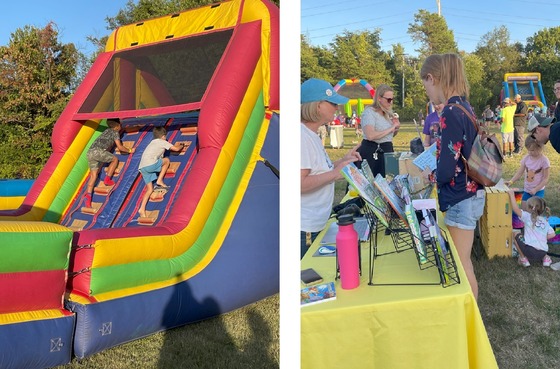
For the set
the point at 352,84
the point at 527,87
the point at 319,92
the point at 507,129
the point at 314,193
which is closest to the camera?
the point at 319,92

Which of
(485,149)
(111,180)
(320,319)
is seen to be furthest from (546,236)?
(111,180)

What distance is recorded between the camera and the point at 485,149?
2.07 metres

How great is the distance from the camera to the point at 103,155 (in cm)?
397

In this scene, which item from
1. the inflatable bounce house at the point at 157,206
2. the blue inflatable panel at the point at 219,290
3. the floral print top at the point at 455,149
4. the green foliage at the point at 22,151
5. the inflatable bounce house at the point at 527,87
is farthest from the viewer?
the inflatable bounce house at the point at 527,87

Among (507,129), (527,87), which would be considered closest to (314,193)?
(507,129)

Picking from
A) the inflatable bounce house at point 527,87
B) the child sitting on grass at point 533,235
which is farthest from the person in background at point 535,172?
the inflatable bounce house at point 527,87

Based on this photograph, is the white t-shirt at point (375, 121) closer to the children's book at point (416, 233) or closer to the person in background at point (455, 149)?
the person in background at point (455, 149)

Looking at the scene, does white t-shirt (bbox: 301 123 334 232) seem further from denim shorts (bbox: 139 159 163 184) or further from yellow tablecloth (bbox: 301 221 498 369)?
denim shorts (bbox: 139 159 163 184)

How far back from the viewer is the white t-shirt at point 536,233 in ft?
11.3

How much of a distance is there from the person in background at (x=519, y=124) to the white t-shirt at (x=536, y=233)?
18.8ft

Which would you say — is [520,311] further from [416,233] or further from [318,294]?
[318,294]

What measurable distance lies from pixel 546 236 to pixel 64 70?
873 centimetres

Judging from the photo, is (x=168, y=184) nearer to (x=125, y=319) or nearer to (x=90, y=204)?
(x=90, y=204)

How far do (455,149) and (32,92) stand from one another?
8.93 metres
